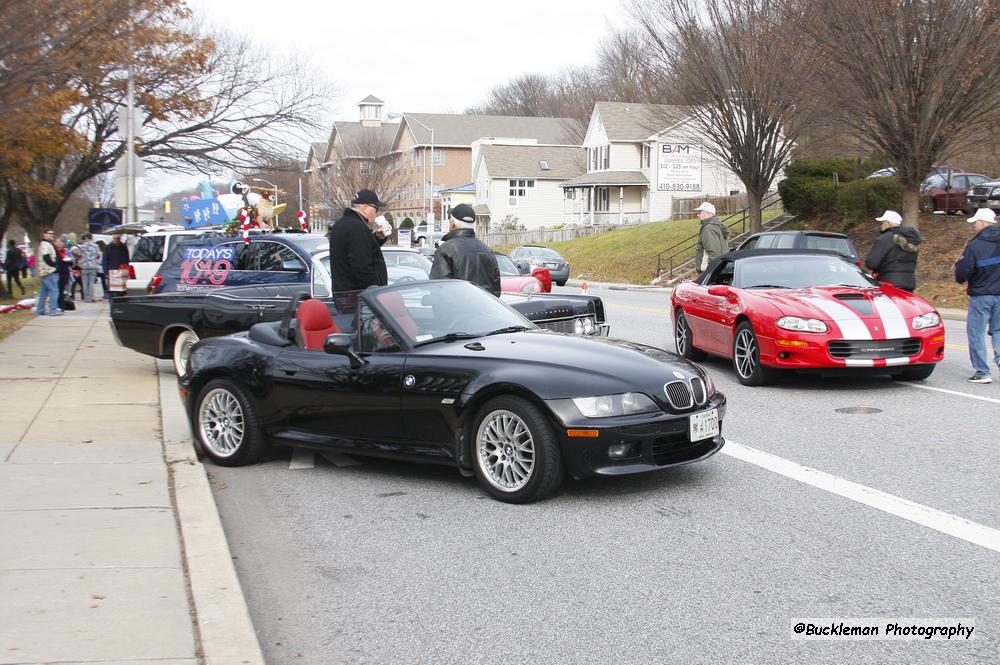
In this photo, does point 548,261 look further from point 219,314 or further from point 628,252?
point 219,314

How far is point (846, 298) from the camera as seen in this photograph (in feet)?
34.1

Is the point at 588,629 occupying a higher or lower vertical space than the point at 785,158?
lower

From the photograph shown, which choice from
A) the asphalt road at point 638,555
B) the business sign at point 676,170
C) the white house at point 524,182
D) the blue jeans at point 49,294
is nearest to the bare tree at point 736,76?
the blue jeans at point 49,294

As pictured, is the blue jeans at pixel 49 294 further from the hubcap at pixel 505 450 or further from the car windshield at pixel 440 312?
the hubcap at pixel 505 450

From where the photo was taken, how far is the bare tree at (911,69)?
23.0 m

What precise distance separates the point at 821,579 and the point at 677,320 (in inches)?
331

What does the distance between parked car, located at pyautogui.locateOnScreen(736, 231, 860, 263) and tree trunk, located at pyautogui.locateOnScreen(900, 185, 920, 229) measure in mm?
8567

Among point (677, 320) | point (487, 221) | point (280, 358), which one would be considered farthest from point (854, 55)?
point (487, 221)

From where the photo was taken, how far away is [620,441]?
5977mm

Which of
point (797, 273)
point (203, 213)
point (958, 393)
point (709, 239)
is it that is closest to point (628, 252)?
point (203, 213)

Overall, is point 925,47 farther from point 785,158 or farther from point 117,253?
point 117,253

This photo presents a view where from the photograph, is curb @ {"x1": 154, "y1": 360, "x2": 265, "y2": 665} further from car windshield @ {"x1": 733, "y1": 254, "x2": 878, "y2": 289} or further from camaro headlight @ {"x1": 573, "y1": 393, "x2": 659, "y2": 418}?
car windshield @ {"x1": 733, "y1": 254, "x2": 878, "y2": 289}

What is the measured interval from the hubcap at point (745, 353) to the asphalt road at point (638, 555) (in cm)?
246

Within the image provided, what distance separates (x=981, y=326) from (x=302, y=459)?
292 inches
